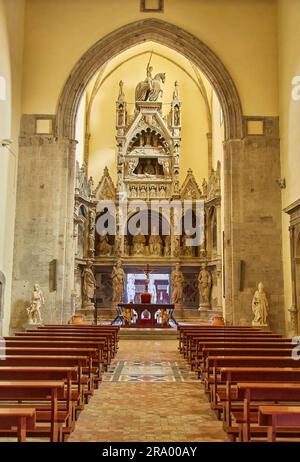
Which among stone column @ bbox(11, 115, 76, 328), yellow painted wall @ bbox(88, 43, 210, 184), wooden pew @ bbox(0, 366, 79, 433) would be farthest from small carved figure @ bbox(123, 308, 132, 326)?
wooden pew @ bbox(0, 366, 79, 433)

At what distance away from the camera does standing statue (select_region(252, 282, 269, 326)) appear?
15.4 m

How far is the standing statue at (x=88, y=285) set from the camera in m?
Answer: 21.8

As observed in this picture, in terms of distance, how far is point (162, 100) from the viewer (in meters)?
26.1

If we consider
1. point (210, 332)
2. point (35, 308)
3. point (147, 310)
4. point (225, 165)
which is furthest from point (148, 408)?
point (225, 165)

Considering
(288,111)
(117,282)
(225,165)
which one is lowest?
(117,282)

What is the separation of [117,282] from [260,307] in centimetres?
860

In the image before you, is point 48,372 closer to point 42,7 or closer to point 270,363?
point 270,363

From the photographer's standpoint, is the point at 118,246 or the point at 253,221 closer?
the point at 253,221

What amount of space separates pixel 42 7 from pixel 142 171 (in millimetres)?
9709

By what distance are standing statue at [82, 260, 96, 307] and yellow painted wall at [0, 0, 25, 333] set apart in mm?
6384

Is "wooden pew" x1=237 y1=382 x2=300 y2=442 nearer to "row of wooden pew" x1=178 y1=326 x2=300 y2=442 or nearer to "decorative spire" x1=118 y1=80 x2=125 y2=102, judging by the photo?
"row of wooden pew" x1=178 y1=326 x2=300 y2=442

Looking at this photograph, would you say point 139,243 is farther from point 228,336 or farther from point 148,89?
point 228,336

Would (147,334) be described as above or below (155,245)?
below

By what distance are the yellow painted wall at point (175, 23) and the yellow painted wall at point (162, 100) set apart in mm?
7865
